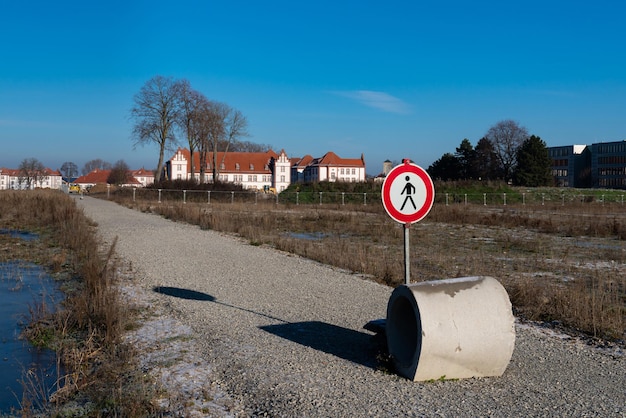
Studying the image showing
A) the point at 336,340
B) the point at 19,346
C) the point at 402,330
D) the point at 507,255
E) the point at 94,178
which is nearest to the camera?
the point at 402,330

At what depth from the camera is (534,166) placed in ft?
291

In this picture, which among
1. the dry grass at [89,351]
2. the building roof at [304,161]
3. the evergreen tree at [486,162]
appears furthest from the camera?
the building roof at [304,161]

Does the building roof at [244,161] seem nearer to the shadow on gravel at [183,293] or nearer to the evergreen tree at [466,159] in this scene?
the evergreen tree at [466,159]

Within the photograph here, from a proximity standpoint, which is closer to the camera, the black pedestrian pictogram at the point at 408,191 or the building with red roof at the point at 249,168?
the black pedestrian pictogram at the point at 408,191

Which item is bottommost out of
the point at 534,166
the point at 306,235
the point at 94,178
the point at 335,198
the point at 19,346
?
the point at 306,235

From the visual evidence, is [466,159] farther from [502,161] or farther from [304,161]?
[304,161]

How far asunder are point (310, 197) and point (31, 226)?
36.9 m

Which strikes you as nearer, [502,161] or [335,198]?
[335,198]

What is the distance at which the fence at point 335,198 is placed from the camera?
56.4m

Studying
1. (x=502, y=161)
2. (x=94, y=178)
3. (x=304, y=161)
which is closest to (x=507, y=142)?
(x=502, y=161)

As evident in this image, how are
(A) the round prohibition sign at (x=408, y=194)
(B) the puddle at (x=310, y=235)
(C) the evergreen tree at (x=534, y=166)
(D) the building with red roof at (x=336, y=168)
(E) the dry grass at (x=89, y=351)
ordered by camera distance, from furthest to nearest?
(D) the building with red roof at (x=336, y=168)
(C) the evergreen tree at (x=534, y=166)
(B) the puddle at (x=310, y=235)
(A) the round prohibition sign at (x=408, y=194)
(E) the dry grass at (x=89, y=351)

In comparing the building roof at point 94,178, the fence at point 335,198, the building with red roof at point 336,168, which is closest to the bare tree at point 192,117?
the fence at point 335,198

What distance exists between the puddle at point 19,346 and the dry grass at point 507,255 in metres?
6.48

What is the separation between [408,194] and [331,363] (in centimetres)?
217
